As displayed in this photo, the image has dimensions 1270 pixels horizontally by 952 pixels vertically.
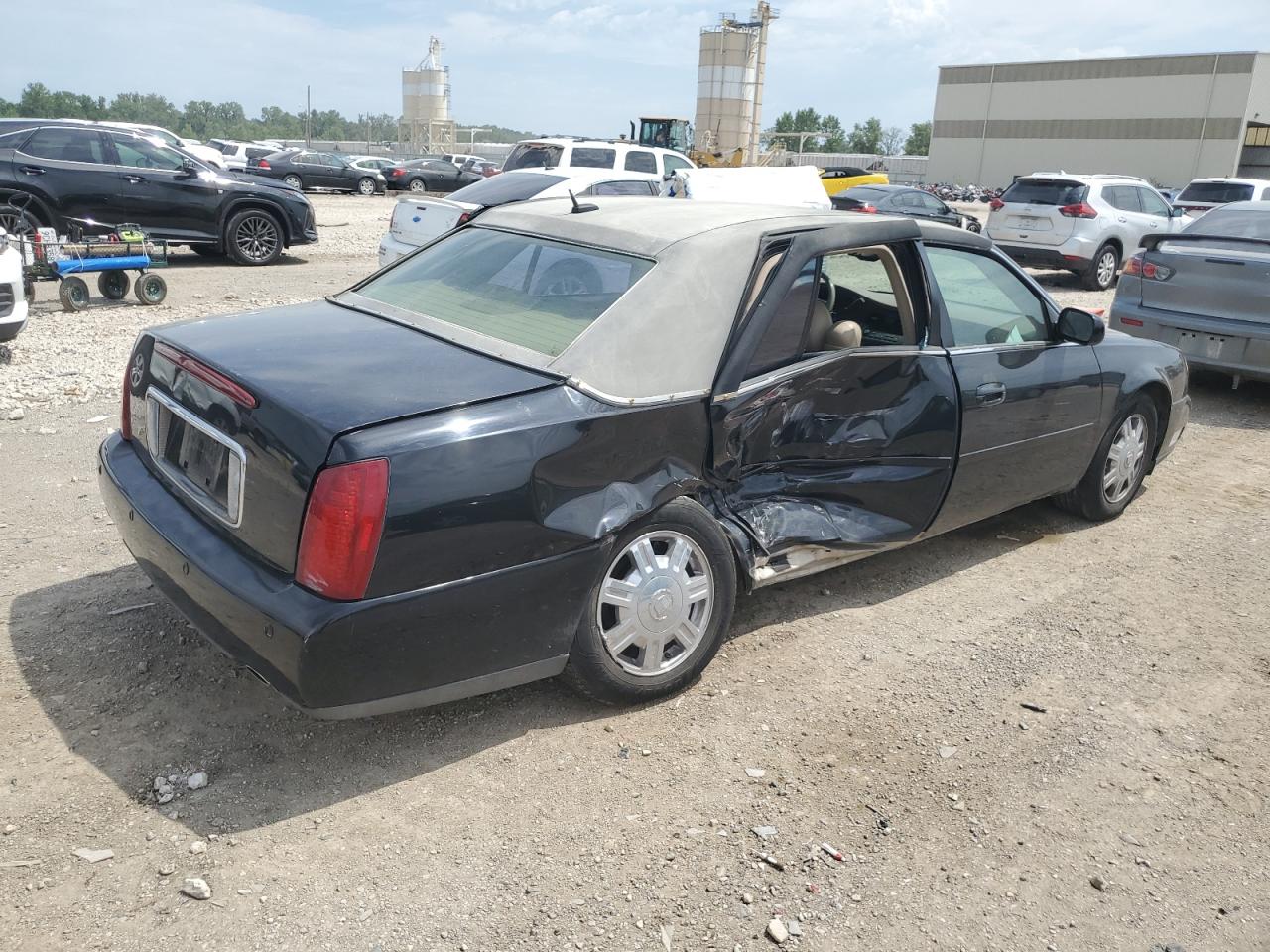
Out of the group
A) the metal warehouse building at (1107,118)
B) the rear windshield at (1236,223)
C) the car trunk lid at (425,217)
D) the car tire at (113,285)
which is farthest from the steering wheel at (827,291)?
the metal warehouse building at (1107,118)

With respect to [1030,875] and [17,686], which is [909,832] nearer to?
[1030,875]

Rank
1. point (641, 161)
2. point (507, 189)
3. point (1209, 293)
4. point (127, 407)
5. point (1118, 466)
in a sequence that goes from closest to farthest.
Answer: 1. point (127, 407)
2. point (1118, 466)
3. point (1209, 293)
4. point (507, 189)
5. point (641, 161)

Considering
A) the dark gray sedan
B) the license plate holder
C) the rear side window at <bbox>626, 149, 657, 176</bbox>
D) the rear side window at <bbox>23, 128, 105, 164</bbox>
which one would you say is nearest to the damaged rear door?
the license plate holder

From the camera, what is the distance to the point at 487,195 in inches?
459

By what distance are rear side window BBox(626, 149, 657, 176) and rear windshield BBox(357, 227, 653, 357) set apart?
13261 millimetres

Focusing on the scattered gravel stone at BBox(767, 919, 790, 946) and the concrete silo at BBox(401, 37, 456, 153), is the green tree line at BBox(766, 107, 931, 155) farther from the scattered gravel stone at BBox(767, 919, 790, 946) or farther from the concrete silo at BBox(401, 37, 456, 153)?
the scattered gravel stone at BBox(767, 919, 790, 946)

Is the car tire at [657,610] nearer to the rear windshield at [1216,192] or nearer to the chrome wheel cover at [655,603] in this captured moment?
the chrome wheel cover at [655,603]

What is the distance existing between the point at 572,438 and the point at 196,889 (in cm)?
155

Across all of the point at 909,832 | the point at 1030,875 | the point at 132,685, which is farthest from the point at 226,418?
the point at 1030,875

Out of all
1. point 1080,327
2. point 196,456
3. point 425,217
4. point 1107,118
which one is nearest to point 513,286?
point 196,456

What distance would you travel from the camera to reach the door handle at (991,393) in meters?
4.54

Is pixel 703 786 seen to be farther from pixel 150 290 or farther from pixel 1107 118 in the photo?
pixel 1107 118

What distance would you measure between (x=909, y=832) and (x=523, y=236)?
260 cm

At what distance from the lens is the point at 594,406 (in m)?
3.25
